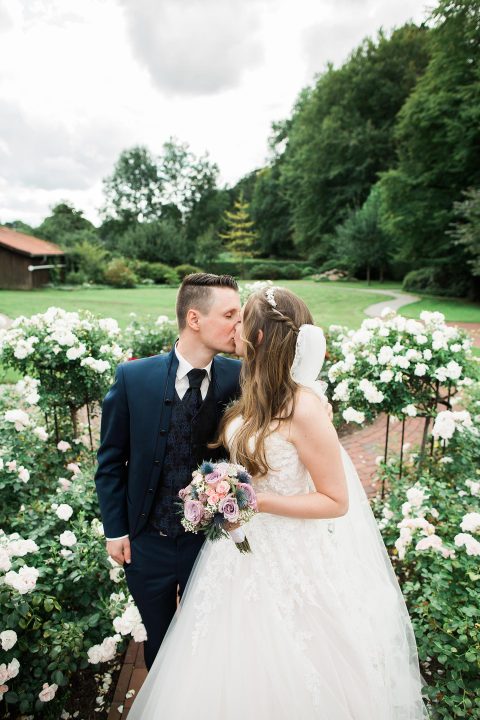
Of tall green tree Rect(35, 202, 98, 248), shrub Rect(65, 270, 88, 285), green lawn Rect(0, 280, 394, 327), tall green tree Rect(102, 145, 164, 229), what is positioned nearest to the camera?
green lawn Rect(0, 280, 394, 327)

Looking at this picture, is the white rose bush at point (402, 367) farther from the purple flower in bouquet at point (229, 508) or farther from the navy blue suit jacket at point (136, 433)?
the purple flower in bouquet at point (229, 508)

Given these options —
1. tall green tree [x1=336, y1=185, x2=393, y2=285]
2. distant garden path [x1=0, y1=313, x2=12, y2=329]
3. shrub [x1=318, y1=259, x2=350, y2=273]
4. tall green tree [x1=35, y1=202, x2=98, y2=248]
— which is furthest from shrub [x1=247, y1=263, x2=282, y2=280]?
distant garden path [x1=0, y1=313, x2=12, y2=329]

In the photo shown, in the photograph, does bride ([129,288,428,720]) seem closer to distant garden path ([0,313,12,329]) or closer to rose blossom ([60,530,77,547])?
rose blossom ([60,530,77,547])

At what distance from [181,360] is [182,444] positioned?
416mm

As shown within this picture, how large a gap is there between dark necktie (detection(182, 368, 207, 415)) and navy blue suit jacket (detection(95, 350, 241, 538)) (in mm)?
77

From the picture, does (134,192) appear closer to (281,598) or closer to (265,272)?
(265,272)

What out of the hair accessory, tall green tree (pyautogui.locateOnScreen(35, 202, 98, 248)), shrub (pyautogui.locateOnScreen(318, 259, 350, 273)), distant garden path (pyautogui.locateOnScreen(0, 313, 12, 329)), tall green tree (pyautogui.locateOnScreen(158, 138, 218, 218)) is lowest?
distant garden path (pyautogui.locateOnScreen(0, 313, 12, 329))

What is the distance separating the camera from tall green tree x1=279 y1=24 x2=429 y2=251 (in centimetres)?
3478

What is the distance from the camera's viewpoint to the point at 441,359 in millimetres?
3807

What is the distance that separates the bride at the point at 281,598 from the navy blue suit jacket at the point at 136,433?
0.30 metres

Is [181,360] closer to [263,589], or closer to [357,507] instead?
[263,589]

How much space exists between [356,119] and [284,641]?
40444mm

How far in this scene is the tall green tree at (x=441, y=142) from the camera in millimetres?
20422

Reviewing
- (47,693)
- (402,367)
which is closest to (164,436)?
(47,693)
